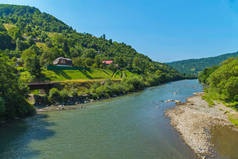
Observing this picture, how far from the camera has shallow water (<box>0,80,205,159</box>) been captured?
62.1ft

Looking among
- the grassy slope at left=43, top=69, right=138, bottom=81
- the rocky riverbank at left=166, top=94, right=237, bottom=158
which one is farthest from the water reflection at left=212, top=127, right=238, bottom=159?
the grassy slope at left=43, top=69, right=138, bottom=81

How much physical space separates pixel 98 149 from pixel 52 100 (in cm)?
3268

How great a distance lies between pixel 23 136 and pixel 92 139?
36.0 feet

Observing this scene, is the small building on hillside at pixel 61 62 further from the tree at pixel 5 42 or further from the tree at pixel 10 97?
the tree at pixel 10 97

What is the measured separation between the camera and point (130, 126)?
95.5 ft

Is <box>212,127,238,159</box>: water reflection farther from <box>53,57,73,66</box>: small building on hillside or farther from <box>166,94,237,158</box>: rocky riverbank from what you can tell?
<box>53,57,73,66</box>: small building on hillside

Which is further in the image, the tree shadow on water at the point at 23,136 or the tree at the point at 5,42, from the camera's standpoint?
the tree at the point at 5,42

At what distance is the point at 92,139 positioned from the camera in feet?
75.7

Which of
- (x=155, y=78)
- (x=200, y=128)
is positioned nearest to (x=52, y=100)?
(x=200, y=128)

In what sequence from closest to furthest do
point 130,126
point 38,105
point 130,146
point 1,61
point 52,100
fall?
1. point 130,146
2. point 130,126
3. point 1,61
4. point 38,105
5. point 52,100

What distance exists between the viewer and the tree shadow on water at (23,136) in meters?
18.8

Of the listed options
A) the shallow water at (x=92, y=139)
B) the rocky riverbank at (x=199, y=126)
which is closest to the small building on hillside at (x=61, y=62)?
the shallow water at (x=92, y=139)

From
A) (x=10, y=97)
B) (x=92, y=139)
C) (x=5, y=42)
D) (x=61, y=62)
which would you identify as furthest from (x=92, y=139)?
(x=5, y=42)

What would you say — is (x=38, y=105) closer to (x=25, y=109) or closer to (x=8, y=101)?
(x=25, y=109)
